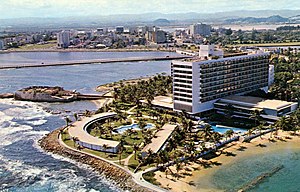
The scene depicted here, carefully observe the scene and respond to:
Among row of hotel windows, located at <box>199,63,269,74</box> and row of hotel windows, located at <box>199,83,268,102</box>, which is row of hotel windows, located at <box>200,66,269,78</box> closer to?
row of hotel windows, located at <box>199,63,269,74</box>

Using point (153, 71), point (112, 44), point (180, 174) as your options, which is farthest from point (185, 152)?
point (112, 44)

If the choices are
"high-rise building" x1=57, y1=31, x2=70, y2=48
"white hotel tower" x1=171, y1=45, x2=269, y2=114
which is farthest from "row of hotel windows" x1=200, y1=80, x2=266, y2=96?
"high-rise building" x1=57, y1=31, x2=70, y2=48

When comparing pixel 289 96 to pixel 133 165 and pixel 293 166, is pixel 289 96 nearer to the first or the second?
pixel 293 166

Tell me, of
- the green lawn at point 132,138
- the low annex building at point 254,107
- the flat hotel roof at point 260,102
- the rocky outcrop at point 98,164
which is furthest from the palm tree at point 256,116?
the rocky outcrop at point 98,164

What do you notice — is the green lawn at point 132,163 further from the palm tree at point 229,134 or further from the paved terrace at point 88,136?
the palm tree at point 229,134

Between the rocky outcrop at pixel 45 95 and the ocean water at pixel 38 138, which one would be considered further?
the rocky outcrop at pixel 45 95

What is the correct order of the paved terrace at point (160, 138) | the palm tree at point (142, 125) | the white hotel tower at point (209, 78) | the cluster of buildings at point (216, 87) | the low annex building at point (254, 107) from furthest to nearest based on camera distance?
1. the white hotel tower at point (209, 78)
2. the cluster of buildings at point (216, 87)
3. the low annex building at point (254, 107)
4. the palm tree at point (142, 125)
5. the paved terrace at point (160, 138)
